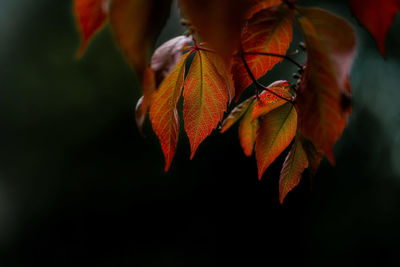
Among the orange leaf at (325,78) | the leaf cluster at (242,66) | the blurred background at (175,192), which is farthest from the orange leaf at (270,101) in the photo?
the blurred background at (175,192)

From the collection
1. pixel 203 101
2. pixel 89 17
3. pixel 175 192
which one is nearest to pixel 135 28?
pixel 89 17

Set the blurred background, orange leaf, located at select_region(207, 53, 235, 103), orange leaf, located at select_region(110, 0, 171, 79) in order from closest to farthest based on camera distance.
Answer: orange leaf, located at select_region(110, 0, 171, 79) < orange leaf, located at select_region(207, 53, 235, 103) < the blurred background

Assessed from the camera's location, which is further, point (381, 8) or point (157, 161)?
point (157, 161)

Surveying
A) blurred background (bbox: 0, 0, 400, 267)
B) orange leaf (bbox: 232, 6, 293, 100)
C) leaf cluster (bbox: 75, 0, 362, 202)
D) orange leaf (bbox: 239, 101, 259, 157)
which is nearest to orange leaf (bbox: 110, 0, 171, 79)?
leaf cluster (bbox: 75, 0, 362, 202)

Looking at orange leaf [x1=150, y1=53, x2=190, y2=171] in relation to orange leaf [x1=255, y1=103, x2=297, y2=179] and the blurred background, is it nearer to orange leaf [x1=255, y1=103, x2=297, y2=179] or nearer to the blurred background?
orange leaf [x1=255, y1=103, x2=297, y2=179]

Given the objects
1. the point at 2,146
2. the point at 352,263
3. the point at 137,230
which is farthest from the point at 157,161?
the point at 352,263

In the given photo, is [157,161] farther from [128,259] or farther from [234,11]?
[234,11]

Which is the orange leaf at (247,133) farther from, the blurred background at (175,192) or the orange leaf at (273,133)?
the blurred background at (175,192)
